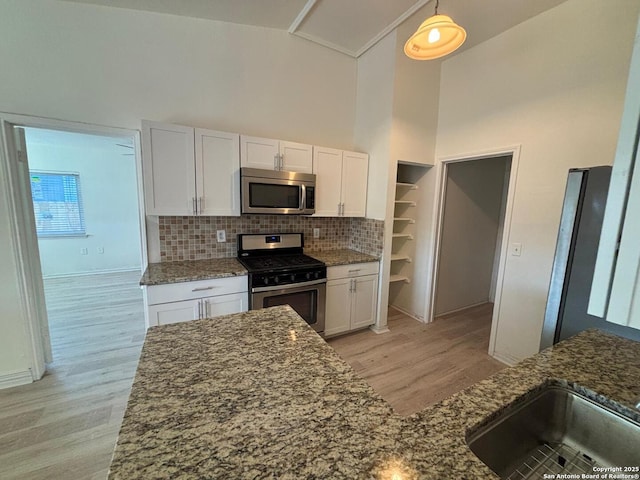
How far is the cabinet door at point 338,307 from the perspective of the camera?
9.27ft

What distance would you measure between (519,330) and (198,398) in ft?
9.90

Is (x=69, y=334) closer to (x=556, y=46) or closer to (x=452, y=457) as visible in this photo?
(x=452, y=457)

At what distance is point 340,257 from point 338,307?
58 centimetres

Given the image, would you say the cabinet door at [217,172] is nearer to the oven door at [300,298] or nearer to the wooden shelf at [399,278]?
the oven door at [300,298]

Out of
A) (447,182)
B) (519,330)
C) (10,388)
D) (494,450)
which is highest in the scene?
(447,182)

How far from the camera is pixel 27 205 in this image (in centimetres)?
210

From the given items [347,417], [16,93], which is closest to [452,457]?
[347,417]

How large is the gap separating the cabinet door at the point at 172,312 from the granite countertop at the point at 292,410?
3.49 ft

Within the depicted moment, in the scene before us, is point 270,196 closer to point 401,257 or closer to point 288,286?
point 288,286

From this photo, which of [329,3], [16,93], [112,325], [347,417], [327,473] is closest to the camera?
[327,473]

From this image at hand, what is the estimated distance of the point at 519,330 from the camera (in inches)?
101

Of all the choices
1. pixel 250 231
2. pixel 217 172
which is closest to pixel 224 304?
pixel 250 231

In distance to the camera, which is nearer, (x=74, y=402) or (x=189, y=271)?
(x=74, y=402)

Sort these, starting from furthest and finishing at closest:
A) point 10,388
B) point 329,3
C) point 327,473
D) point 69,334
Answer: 1. point 69,334
2. point 329,3
3. point 10,388
4. point 327,473
